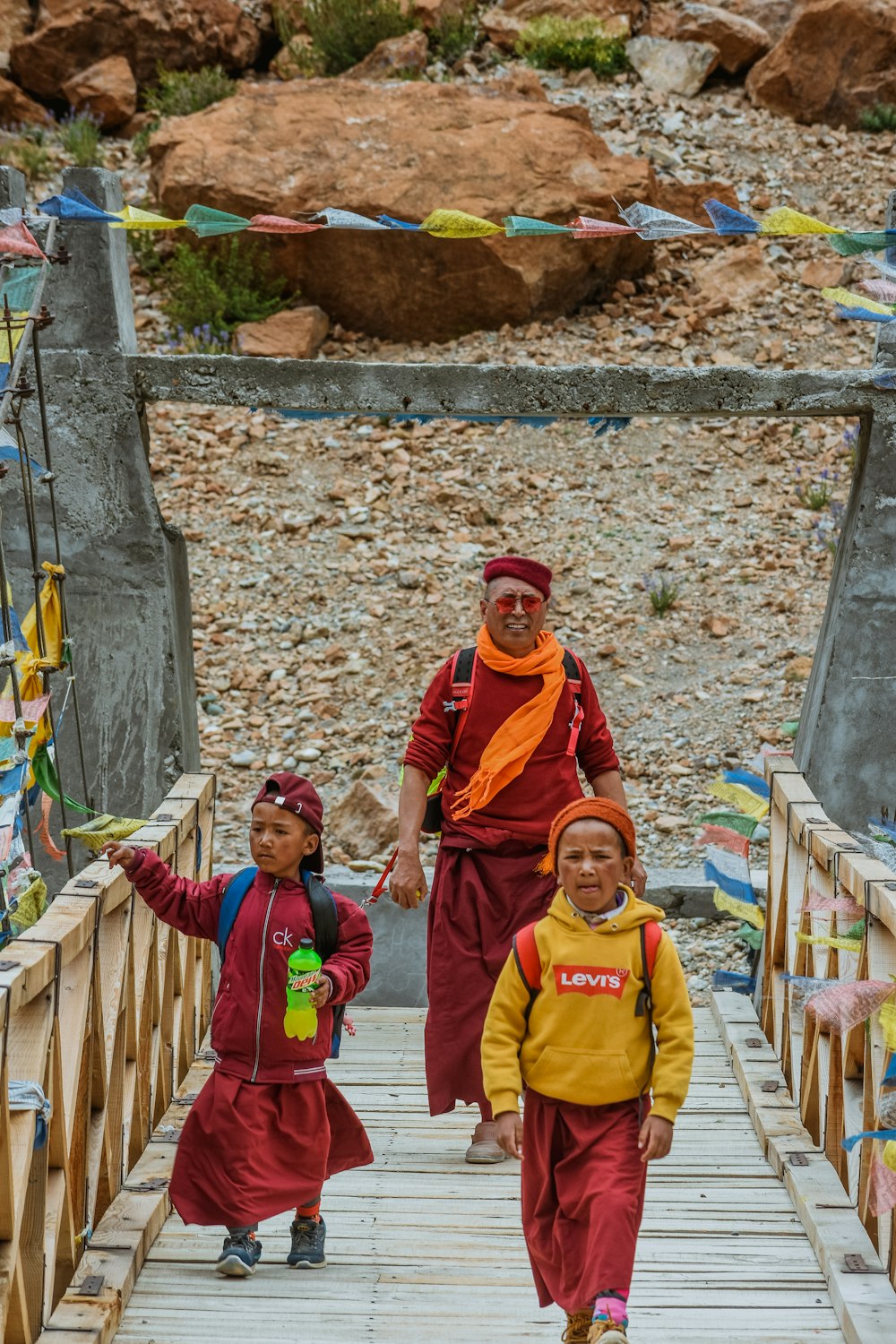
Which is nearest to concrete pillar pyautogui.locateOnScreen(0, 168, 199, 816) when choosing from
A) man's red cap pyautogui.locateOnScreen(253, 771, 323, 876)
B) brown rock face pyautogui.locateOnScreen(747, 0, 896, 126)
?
man's red cap pyautogui.locateOnScreen(253, 771, 323, 876)

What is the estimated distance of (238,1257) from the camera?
10.7 feet

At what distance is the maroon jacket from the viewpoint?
3.35 meters

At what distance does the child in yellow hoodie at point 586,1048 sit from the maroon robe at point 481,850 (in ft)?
4.08

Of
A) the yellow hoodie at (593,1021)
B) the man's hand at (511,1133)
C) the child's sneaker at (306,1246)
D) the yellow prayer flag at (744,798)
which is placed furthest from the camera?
the yellow prayer flag at (744,798)

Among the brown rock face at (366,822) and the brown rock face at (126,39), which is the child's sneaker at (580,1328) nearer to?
the brown rock face at (366,822)

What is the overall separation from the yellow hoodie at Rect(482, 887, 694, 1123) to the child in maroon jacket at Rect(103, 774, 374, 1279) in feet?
1.76

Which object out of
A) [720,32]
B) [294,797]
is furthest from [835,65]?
[294,797]

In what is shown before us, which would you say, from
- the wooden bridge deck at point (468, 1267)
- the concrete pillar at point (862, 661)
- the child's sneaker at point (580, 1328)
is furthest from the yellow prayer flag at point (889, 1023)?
the concrete pillar at point (862, 661)

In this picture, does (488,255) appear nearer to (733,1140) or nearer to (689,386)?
(689,386)

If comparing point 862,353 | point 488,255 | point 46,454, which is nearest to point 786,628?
point 862,353

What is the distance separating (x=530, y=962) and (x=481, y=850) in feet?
4.45

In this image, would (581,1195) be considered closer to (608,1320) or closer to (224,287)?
(608,1320)

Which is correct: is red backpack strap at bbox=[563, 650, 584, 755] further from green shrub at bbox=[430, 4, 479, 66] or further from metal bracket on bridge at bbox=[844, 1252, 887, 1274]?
green shrub at bbox=[430, 4, 479, 66]

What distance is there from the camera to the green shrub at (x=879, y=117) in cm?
1448
